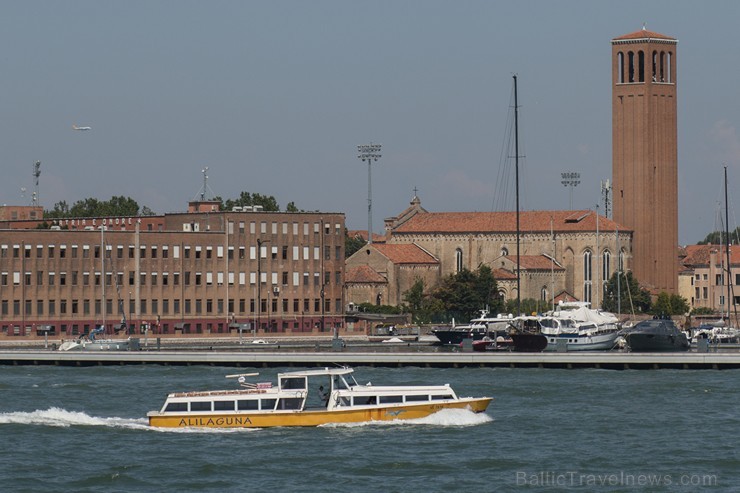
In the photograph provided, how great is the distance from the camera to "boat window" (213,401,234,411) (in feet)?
227

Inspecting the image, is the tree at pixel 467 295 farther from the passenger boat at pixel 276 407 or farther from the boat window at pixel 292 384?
the boat window at pixel 292 384

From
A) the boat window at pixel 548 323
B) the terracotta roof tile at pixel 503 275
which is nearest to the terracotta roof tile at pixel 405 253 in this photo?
the terracotta roof tile at pixel 503 275

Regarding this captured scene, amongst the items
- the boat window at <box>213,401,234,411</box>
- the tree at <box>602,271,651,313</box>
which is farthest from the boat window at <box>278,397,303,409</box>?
the tree at <box>602,271,651,313</box>

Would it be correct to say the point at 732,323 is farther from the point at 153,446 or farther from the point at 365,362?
the point at 153,446

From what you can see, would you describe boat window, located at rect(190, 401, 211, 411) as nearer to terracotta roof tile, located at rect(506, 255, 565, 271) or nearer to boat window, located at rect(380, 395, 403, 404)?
boat window, located at rect(380, 395, 403, 404)

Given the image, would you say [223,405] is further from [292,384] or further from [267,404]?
[292,384]

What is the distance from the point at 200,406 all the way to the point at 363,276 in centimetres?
10719

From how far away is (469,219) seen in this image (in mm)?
191500

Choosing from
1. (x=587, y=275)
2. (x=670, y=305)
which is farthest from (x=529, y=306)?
(x=670, y=305)

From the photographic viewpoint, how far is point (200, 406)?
6912 centimetres

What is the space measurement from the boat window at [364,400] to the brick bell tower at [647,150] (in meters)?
122

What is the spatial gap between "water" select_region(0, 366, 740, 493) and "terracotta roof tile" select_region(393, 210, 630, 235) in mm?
97940

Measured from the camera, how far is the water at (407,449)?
196ft

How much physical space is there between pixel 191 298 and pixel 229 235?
19.9ft
